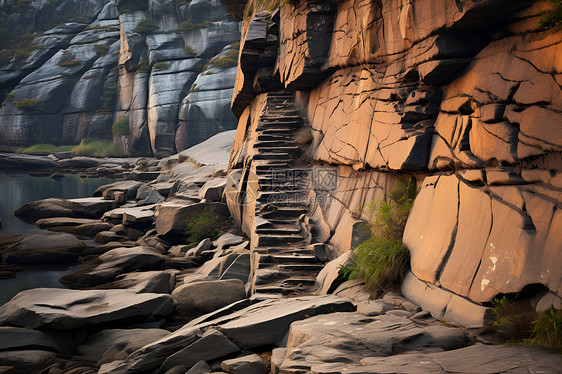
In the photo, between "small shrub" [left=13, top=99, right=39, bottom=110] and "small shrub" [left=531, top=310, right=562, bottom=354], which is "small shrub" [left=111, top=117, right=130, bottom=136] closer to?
"small shrub" [left=13, top=99, right=39, bottom=110]

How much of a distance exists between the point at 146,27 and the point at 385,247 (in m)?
38.0

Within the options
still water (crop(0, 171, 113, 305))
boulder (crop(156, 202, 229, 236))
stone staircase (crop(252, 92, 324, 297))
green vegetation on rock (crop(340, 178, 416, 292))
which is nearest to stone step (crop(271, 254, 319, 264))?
stone staircase (crop(252, 92, 324, 297))

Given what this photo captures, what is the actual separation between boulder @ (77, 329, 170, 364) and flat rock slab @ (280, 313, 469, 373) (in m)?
3.02

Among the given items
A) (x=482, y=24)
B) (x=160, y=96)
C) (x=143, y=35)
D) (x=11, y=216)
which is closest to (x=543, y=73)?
(x=482, y=24)

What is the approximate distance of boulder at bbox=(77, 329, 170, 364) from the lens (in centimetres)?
675

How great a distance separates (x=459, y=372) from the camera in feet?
11.1

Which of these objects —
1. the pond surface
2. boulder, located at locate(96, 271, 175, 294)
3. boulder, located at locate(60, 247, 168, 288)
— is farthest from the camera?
the pond surface

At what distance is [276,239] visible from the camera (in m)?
8.70

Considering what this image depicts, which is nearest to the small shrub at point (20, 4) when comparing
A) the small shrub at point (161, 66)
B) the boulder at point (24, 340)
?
the small shrub at point (161, 66)

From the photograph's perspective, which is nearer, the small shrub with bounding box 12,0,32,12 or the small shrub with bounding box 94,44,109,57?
the small shrub with bounding box 94,44,109,57

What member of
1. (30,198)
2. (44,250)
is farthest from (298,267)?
(30,198)

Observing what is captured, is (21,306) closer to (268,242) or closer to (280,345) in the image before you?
(268,242)

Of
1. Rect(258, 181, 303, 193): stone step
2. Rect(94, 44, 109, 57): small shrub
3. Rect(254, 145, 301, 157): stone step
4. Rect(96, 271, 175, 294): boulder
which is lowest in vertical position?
Rect(96, 271, 175, 294): boulder

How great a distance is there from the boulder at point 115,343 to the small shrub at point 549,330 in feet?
16.8
